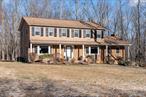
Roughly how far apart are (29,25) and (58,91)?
2636 centimetres

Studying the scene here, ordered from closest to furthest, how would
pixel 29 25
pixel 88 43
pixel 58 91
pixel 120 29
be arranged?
pixel 58 91 → pixel 29 25 → pixel 88 43 → pixel 120 29

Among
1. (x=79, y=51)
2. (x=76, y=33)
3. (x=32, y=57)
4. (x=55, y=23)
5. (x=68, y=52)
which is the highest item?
(x=55, y=23)

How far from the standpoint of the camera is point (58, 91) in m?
14.2

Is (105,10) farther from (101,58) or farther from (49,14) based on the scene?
(101,58)

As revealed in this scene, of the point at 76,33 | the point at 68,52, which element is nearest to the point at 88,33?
Answer: the point at 76,33

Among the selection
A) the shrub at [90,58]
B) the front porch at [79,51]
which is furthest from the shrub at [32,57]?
the shrub at [90,58]

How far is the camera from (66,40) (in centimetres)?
4197

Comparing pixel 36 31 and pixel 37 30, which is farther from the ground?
pixel 37 30

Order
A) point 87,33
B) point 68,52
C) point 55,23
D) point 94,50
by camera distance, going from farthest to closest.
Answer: point 94,50 < point 87,33 < point 68,52 < point 55,23

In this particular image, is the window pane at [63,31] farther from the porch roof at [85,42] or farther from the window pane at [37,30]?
the window pane at [37,30]

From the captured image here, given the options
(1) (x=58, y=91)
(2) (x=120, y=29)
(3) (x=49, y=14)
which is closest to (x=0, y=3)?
(3) (x=49, y=14)

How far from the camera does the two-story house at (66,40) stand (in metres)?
40.2

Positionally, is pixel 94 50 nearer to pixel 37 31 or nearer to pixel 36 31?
pixel 37 31

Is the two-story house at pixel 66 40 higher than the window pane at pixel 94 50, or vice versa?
the two-story house at pixel 66 40
